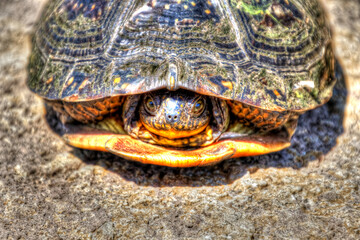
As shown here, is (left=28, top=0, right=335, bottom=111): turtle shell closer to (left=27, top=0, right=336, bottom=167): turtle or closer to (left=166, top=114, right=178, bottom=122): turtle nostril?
(left=27, top=0, right=336, bottom=167): turtle

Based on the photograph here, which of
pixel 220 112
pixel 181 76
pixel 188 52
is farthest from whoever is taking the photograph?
pixel 220 112

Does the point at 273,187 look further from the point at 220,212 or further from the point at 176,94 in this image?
the point at 176,94

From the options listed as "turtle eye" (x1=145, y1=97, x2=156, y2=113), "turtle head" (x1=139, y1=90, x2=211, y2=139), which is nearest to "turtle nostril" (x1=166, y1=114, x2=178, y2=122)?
"turtle head" (x1=139, y1=90, x2=211, y2=139)

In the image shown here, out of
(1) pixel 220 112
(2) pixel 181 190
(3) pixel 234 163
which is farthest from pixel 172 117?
(3) pixel 234 163

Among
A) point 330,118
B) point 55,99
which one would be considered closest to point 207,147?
point 55,99

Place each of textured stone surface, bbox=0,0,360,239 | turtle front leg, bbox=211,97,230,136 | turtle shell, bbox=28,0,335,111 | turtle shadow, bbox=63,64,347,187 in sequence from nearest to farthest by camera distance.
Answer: textured stone surface, bbox=0,0,360,239 → turtle shell, bbox=28,0,335,111 → turtle front leg, bbox=211,97,230,136 → turtle shadow, bbox=63,64,347,187

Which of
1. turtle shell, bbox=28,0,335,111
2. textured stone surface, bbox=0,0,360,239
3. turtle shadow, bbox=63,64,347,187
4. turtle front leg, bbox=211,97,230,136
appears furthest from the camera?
turtle shadow, bbox=63,64,347,187

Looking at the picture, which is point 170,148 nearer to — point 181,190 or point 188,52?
point 181,190
